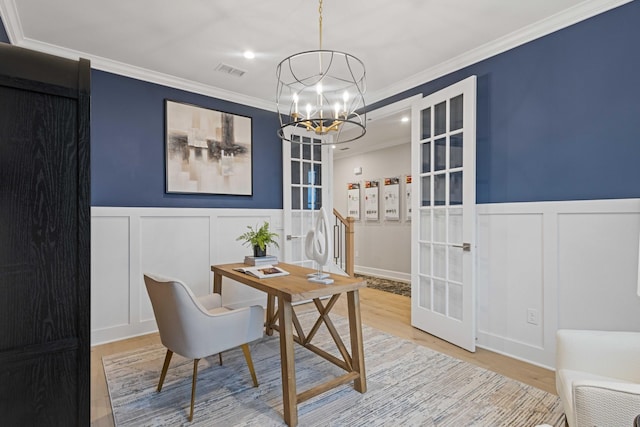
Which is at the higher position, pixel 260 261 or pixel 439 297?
pixel 260 261

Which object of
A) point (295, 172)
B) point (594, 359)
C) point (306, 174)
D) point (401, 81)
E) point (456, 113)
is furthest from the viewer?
point (306, 174)

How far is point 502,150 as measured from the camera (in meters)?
2.81

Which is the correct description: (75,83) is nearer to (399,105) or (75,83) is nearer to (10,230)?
(10,230)

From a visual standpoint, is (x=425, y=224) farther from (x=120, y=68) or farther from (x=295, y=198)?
(x=120, y=68)

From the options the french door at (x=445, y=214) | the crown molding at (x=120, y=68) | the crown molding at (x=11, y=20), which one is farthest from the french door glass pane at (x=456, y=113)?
the crown molding at (x=11, y=20)

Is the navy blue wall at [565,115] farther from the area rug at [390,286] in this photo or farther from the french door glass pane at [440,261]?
the area rug at [390,286]

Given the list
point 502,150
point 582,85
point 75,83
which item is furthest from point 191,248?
Result: point 582,85

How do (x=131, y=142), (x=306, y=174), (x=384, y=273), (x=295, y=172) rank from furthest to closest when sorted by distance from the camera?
(x=384, y=273) → (x=306, y=174) → (x=295, y=172) → (x=131, y=142)

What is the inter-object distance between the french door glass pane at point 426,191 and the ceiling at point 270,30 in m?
1.05

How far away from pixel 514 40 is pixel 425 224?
1768mm

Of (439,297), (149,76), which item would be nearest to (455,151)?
(439,297)

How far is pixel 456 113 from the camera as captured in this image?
9.92 feet

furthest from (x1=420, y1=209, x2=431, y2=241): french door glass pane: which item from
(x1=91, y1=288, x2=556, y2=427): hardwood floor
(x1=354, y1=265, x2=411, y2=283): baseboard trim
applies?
(x1=354, y1=265, x2=411, y2=283): baseboard trim

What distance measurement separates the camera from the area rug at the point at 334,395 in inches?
74.7
